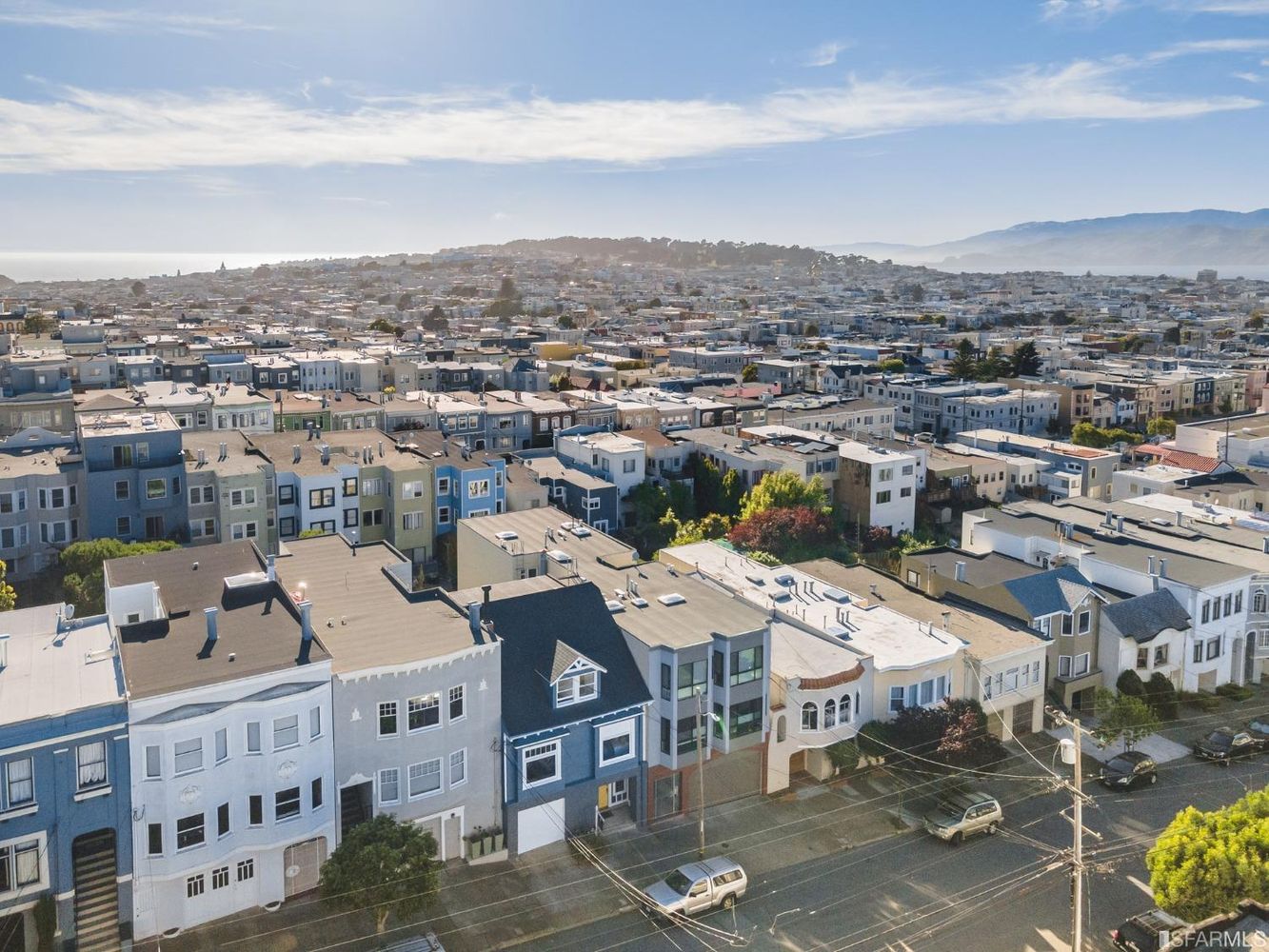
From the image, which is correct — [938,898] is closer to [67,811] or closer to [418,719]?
[418,719]

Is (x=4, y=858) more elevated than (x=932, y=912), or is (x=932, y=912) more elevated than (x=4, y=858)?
(x=4, y=858)

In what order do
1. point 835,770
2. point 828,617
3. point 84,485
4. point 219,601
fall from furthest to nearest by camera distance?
point 84,485 < point 828,617 < point 835,770 < point 219,601

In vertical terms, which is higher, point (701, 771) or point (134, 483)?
point (134, 483)

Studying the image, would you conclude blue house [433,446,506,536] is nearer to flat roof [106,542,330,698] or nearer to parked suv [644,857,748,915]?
flat roof [106,542,330,698]

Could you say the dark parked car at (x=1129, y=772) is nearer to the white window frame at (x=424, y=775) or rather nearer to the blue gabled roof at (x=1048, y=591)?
the blue gabled roof at (x=1048, y=591)

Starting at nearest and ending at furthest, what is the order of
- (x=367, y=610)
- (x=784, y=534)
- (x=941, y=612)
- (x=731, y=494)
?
(x=367, y=610), (x=941, y=612), (x=784, y=534), (x=731, y=494)

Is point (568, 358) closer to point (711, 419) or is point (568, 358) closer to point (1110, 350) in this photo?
point (711, 419)

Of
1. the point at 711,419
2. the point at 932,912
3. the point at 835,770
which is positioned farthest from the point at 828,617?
the point at 711,419

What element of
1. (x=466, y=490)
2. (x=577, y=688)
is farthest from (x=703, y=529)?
(x=577, y=688)
